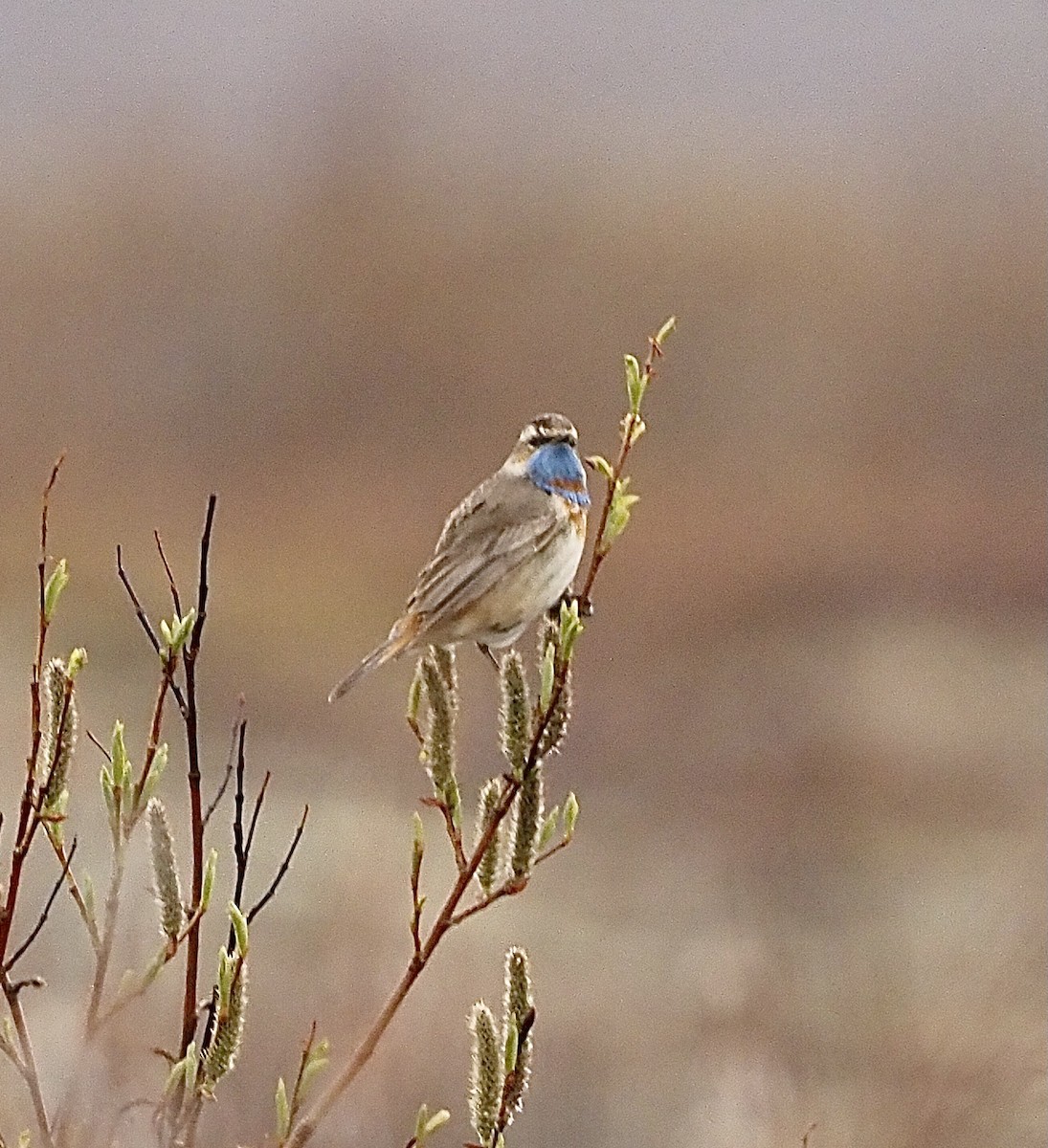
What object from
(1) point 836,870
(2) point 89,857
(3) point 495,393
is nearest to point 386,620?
(3) point 495,393

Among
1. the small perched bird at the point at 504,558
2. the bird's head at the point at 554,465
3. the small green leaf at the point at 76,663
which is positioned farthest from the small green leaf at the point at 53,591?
the bird's head at the point at 554,465

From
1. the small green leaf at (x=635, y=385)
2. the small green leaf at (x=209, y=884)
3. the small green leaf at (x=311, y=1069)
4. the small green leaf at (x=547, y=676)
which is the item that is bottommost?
the small green leaf at (x=311, y=1069)

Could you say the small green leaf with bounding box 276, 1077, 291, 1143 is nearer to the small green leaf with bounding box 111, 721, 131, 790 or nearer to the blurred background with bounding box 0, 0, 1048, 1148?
the small green leaf with bounding box 111, 721, 131, 790

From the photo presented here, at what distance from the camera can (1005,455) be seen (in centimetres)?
198

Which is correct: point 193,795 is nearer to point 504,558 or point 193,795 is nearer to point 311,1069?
point 311,1069

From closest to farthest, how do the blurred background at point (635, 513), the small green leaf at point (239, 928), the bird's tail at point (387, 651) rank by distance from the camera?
1. the small green leaf at point (239, 928)
2. the bird's tail at point (387, 651)
3. the blurred background at point (635, 513)

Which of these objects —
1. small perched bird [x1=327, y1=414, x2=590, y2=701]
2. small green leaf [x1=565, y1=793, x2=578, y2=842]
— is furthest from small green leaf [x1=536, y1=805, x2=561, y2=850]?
small perched bird [x1=327, y1=414, x2=590, y2=701]

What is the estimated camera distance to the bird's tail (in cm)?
67

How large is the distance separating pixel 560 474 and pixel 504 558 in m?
0.07

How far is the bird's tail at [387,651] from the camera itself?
674 mm

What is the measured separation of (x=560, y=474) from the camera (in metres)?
0.75

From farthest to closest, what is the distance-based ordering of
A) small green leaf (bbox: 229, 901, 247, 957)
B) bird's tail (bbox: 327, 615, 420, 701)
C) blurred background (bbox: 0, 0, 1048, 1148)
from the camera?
blurred background (bbox: 0, 0, 1048, 1148), bird's tail (bbox: 327, 615, 420, 701), small green leaf (bbox: 229, 901, 247, 957)

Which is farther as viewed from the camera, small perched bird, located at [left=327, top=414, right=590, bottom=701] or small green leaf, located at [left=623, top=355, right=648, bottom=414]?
small perched bird, located at [left=327, top=414, right=590, bottom=701]

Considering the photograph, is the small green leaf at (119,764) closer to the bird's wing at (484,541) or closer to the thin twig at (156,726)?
the thin twig at (156,726)
